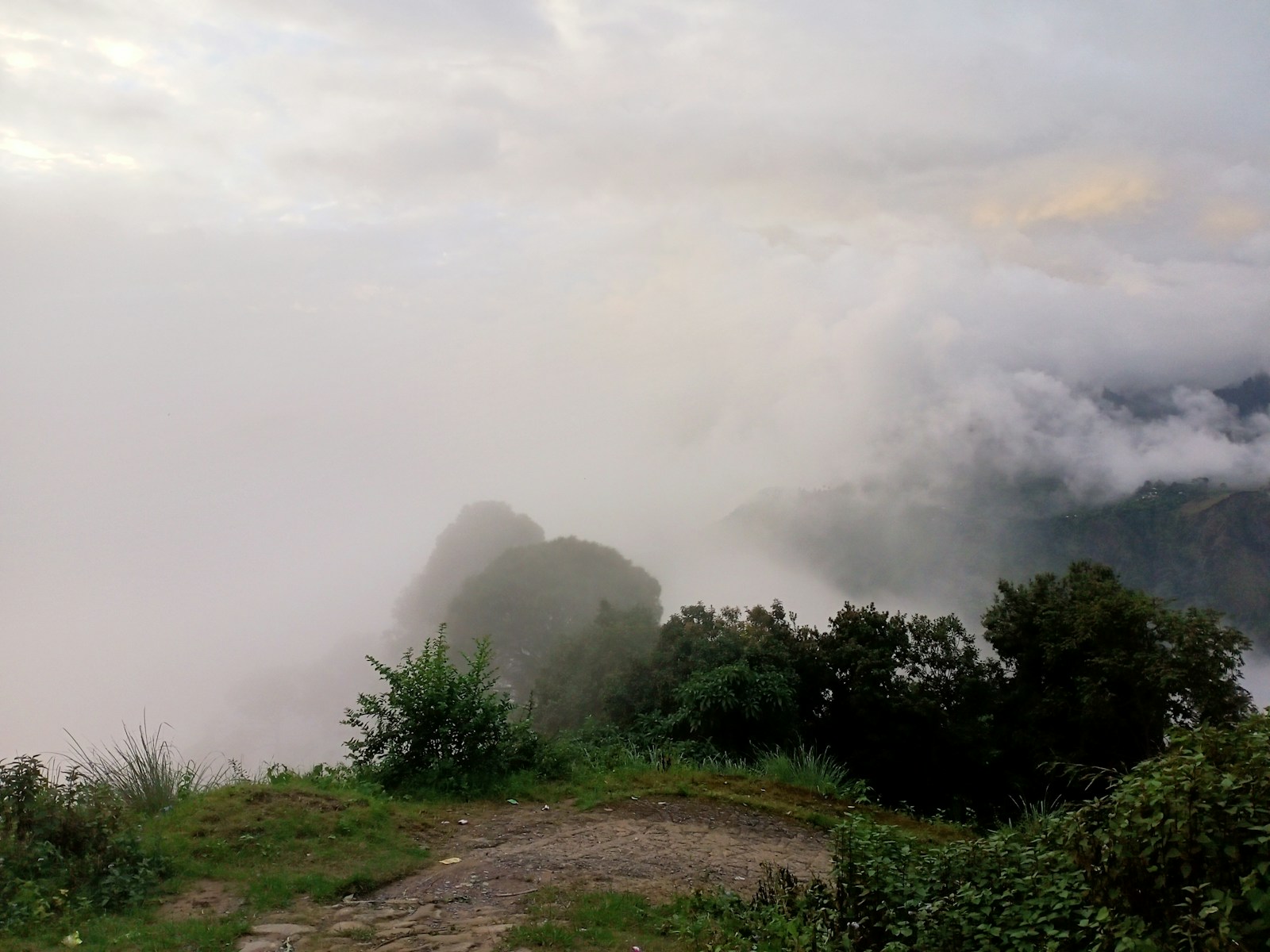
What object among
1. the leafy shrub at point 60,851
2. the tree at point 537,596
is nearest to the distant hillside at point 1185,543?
the tree at point 537,596

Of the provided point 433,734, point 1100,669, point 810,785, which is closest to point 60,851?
point 433,734

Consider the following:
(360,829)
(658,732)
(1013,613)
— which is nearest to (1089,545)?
(1013,613)

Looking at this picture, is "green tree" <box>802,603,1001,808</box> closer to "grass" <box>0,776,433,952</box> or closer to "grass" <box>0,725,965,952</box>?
"grass" <box>0,725,965,952</box>

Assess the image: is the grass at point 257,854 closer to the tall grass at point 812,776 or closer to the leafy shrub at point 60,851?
the leafy shrub at point 60,851

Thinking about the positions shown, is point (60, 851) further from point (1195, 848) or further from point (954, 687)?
point (954, 687)

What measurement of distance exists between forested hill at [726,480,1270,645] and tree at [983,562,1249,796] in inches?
753

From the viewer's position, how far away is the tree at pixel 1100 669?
13.5 meters

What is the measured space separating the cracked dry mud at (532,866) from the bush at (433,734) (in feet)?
2.68

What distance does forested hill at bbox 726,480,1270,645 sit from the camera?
41031 mm

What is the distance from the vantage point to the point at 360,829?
760 centimetres

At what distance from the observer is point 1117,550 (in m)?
42.0

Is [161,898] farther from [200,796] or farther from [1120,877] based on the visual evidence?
[1120,877]

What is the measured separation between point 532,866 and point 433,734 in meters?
3.02

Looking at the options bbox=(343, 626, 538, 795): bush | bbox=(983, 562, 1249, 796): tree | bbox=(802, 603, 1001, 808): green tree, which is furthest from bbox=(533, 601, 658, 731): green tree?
bbox=(343, 626, 538, 795): bush
